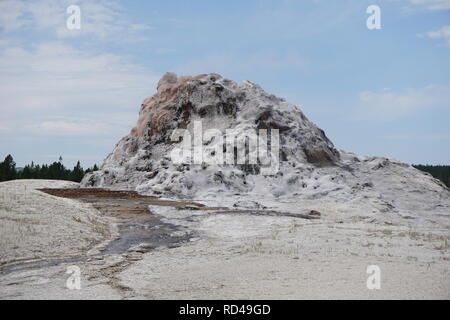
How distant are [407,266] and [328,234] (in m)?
4.46

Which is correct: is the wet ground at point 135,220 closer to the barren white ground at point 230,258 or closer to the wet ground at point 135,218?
the wet ground at point 135,218

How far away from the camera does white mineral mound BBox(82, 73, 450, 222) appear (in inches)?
1081

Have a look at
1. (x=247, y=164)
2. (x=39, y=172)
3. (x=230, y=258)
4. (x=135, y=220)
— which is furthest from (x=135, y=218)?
(x=39, y=172)

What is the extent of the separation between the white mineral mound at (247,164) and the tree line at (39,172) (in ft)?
83.5

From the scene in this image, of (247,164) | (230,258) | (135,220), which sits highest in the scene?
(247,164)

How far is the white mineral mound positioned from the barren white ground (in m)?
7.61

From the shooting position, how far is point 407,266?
1053 centimetres

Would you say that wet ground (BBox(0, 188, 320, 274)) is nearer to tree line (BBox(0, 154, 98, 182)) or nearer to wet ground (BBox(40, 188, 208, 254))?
wet ground (BBox(40, 188, 208, 254))

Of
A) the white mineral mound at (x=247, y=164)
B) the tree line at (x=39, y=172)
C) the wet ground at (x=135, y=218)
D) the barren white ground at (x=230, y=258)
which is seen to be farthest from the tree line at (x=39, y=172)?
the barren white ground at (x=230, y=258)

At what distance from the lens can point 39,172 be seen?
65.2m

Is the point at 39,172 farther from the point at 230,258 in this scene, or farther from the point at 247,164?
the point at 230,258

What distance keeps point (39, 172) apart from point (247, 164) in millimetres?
44637

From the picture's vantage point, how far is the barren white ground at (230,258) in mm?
8594
